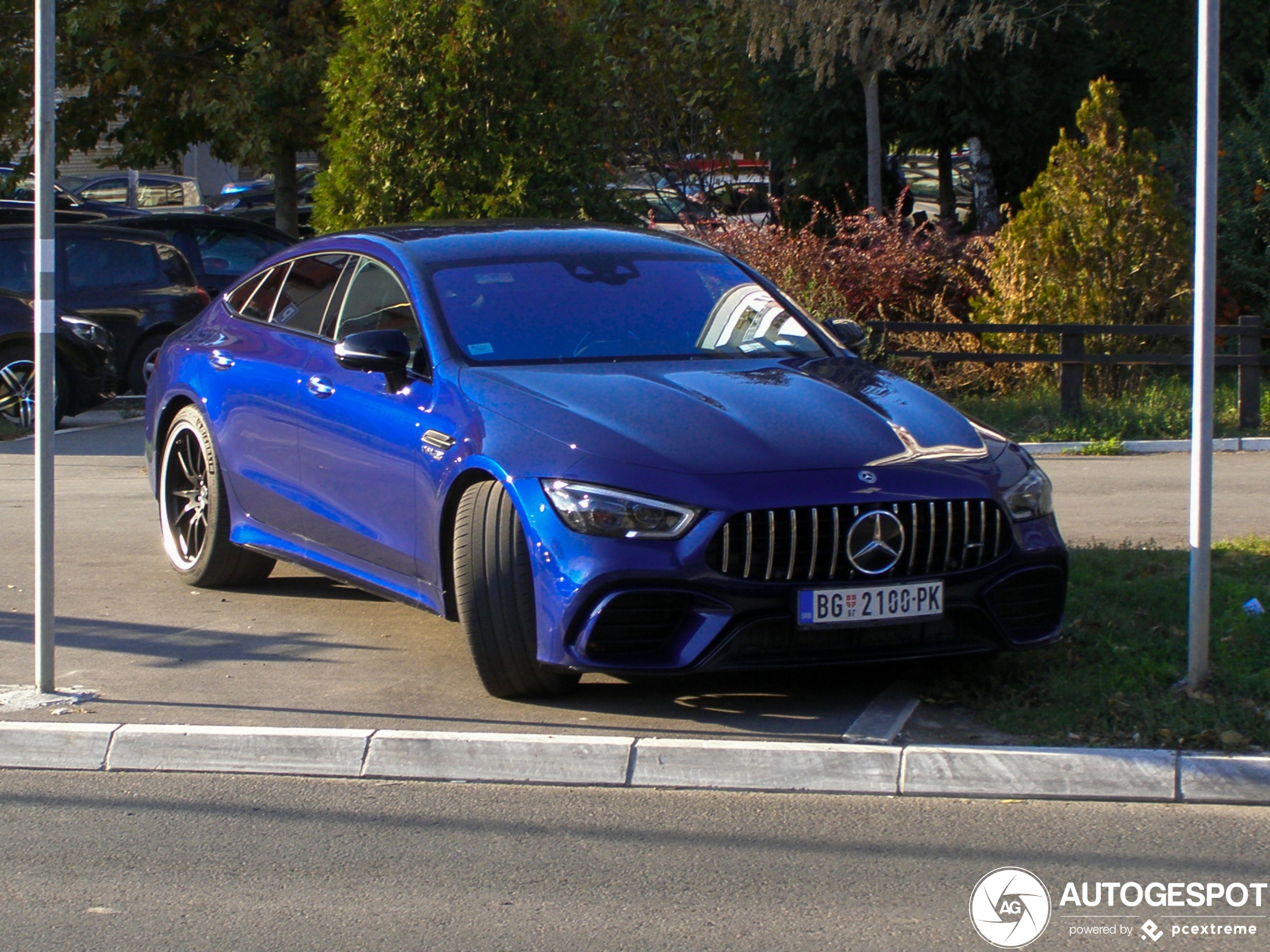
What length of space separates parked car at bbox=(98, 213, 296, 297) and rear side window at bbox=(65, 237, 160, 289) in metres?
2.35

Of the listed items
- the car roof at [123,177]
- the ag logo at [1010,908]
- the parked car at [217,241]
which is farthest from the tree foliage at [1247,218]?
the car roof at [123,177]

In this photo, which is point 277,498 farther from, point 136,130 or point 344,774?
point 136,130

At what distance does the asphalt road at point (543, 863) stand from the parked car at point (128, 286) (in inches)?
414

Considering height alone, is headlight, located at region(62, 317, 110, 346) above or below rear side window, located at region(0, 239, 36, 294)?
below

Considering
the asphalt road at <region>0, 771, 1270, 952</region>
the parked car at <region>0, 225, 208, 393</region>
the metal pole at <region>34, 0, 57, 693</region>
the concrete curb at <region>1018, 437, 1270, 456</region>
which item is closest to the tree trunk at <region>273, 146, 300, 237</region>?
the parked car at <region>0, 225, 208, 393</region>

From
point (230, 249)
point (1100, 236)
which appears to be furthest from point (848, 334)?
point (230, 249)

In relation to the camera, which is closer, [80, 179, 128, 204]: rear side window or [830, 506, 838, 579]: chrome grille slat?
[830, 506, 838, 579]: chrome grille slat

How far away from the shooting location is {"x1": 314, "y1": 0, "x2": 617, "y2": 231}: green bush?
14.9 m

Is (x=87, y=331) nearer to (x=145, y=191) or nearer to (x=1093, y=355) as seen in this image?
(x=1093, y=355)

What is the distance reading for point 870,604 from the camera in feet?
17.1

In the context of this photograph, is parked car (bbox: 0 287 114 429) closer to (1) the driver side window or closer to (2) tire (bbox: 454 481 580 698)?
(1) the driver side window

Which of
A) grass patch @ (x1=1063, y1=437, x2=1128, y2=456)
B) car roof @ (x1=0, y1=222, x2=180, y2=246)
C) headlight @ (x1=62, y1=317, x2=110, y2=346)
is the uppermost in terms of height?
car roof @ (x1=0, y1=222, x2=180, y2=246)

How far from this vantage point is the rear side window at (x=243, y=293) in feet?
25.3

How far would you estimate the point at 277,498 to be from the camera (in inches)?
270
